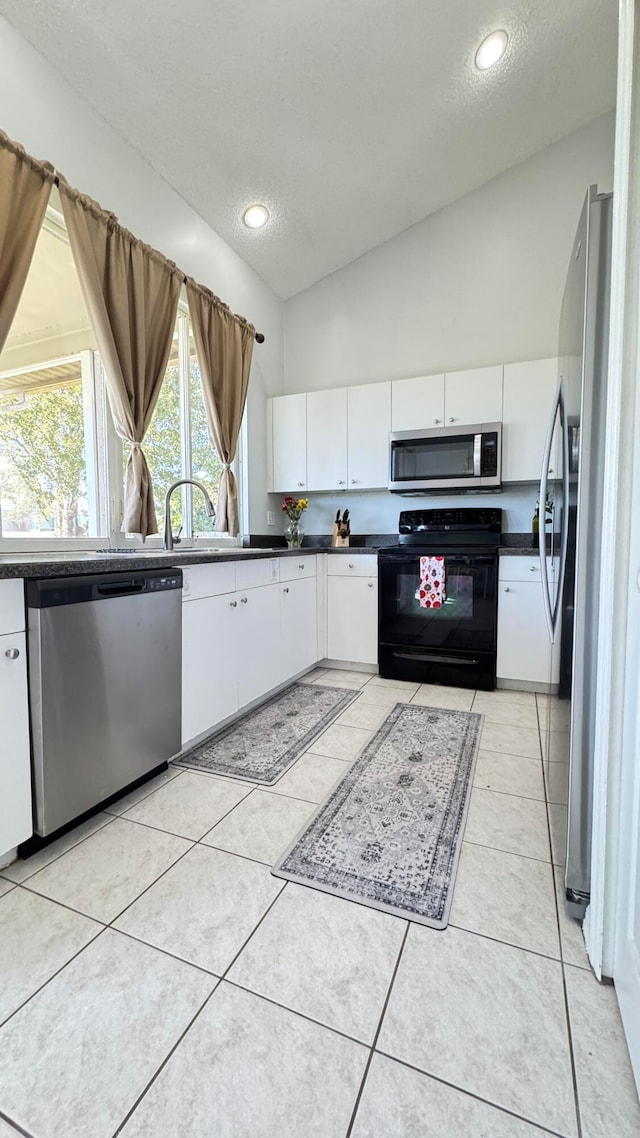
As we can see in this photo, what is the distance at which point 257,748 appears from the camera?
84.4 inches

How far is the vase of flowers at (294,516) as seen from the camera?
3.70 metres

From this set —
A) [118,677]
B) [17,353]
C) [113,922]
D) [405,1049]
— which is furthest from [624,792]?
[17,353]

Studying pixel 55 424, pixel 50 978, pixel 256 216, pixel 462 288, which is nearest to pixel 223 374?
pixel 256 216

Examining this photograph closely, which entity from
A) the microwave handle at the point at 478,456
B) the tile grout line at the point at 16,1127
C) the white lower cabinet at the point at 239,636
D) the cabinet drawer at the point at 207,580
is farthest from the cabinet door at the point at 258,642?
the tile grout line at the point at 16,1127

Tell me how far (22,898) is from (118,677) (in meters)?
0.63

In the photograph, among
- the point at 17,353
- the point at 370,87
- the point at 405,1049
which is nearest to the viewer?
the point at 405,1049

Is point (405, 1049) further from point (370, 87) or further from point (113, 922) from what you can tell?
point (370, 87)

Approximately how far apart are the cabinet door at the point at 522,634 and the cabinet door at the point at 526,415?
735 mm

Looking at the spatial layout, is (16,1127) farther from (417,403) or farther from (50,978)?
(417,403)

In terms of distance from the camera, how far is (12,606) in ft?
4.23

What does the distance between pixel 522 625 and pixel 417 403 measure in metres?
1.64

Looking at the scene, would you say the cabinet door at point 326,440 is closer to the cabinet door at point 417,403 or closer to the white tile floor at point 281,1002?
the cabinet door at point 417,403

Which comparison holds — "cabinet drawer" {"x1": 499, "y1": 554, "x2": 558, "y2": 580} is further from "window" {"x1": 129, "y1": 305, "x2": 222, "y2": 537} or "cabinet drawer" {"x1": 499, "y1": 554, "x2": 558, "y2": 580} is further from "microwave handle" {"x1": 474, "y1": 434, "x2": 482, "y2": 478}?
"window" {"x1": 129, "y1": 305, "x2": 222, "y2": 537}

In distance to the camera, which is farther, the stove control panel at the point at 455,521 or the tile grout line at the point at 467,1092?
the stove control panel at the point at 455,521
